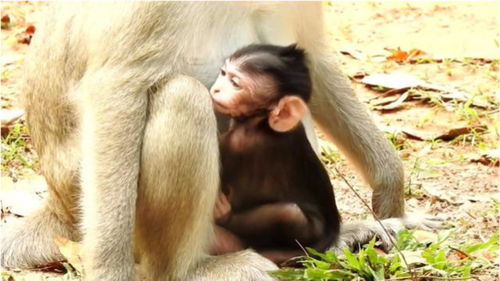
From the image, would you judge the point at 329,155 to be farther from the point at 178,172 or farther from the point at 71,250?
the point at 178,172

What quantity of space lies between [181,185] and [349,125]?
1.49m

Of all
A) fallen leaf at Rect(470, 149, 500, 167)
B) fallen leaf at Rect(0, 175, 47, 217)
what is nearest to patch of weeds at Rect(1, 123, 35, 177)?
fallen leaf at Rect(0, 175, 47, 217)

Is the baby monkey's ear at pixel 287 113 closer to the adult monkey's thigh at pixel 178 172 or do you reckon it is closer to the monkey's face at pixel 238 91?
the monkey's face at pixel 238 91

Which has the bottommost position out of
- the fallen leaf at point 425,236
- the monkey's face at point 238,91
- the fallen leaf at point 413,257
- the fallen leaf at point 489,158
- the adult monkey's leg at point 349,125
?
the fallen leaf at point 489,158

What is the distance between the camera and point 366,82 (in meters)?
8.05

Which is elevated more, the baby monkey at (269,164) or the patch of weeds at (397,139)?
the baby monkey at (269,164)

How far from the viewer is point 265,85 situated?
15.9ft

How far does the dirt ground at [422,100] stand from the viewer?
6.08 metres

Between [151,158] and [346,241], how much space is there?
1169 mm

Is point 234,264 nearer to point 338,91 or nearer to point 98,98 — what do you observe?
point 98,98

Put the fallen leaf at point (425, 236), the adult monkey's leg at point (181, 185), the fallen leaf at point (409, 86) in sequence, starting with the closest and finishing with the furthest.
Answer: the adult monkey's leg at point (181, 185) < the fallen leaf at point (425, 236) < the fallen leaf at point (409, 86)

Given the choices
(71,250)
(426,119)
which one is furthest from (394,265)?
(426,119)

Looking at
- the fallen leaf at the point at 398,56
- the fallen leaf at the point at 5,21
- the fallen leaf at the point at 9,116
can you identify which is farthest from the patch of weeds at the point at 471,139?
the fallen leaf at the point at 5,21

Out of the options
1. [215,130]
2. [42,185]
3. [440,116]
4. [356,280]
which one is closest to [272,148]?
[215,130]
